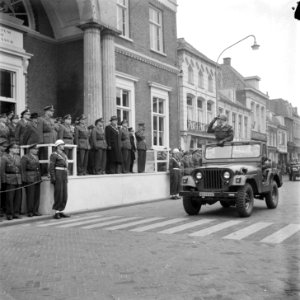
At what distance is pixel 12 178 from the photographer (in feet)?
35.0

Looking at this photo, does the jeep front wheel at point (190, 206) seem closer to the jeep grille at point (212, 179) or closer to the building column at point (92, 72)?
the jeep grille at point (212, 179)

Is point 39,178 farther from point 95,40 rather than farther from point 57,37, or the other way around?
point 57,37

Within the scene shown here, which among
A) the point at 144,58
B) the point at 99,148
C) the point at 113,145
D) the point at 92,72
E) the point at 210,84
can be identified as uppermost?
the point at 210,84

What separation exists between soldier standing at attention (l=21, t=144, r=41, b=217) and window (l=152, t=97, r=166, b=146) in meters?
10.2

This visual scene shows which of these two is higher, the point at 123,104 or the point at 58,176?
the point at 123,104

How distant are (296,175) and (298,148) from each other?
28668 millimetres

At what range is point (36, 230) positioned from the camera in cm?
923

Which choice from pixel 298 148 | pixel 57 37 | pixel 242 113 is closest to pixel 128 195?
pixel 57 37

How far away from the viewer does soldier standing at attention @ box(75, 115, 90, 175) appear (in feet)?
41.5

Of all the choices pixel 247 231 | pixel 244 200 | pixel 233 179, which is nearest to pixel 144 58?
pixel 233 179

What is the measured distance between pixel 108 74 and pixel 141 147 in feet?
9.71

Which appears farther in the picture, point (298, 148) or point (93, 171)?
point (93, 171)

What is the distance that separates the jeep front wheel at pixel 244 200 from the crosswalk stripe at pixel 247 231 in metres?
0.81

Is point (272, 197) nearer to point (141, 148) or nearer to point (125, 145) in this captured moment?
point (125, 145)
